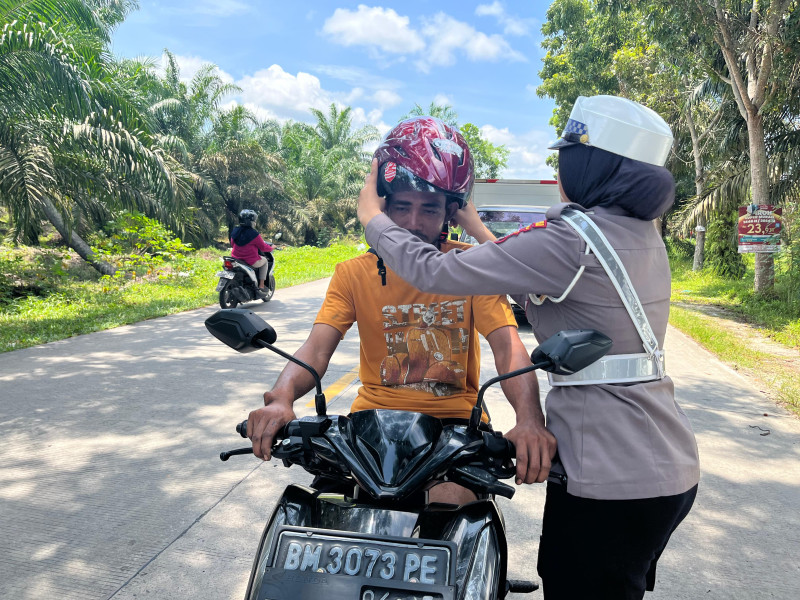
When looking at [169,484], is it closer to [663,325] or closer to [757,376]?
[663,325]

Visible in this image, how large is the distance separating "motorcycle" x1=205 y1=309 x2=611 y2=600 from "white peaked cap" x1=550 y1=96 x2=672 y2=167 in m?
0.52

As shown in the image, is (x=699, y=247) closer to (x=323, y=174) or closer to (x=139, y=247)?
(x=139, y=247)

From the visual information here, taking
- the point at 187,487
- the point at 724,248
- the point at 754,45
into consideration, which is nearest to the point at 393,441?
the point at 187,487

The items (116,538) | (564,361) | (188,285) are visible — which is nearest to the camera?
(564,361)

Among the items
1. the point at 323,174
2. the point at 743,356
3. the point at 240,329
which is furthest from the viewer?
the point at 323,174

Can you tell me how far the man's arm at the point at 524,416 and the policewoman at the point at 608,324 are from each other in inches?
1.9

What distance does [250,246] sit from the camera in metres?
12.0

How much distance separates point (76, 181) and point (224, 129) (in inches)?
866

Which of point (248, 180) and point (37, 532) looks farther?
point (248, 180)

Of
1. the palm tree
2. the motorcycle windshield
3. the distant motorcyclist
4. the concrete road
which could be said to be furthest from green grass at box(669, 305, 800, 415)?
the palm tree

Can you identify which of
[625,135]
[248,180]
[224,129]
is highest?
[224,129]

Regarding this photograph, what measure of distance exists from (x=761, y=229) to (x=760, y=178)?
1064mm

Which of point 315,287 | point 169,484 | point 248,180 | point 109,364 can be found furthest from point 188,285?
point 248,180

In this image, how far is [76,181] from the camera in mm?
12117
